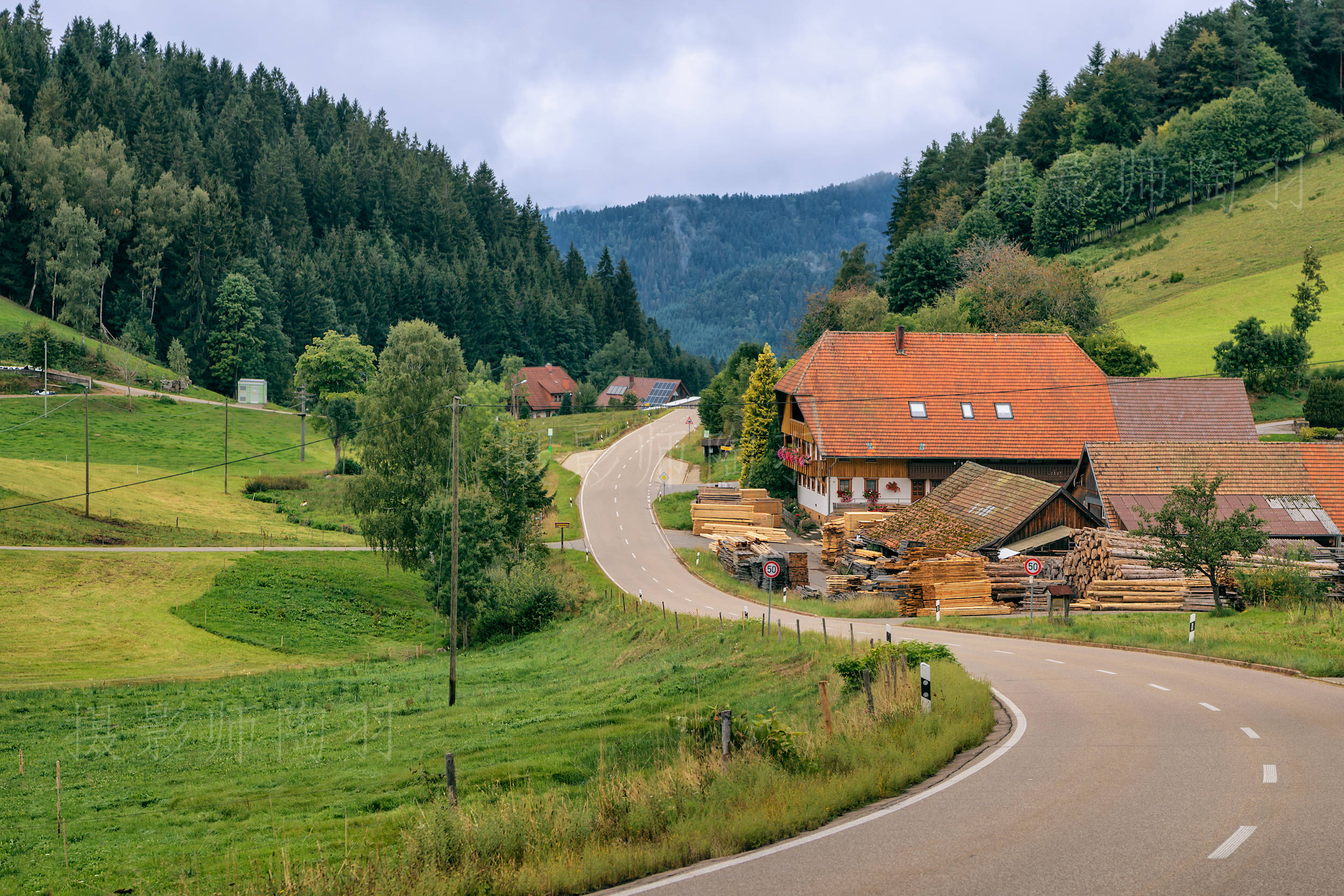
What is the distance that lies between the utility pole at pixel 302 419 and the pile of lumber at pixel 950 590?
63.0 meters

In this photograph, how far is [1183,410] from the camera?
53.9 metres

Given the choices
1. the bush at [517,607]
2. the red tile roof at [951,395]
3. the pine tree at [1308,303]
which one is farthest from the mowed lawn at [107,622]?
the pine tree at [1308,303]

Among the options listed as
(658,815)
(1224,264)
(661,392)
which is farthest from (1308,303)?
(661,392)

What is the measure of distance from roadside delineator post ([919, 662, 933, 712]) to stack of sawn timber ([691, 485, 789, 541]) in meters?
38.9

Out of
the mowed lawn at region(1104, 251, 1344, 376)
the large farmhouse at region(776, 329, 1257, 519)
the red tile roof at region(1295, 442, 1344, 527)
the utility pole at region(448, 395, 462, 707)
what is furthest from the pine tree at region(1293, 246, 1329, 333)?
the utility pole at region(448, 395, 462, 707)

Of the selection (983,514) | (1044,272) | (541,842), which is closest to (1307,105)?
(1044,272)

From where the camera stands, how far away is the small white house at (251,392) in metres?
116

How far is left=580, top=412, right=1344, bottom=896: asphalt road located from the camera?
9.04 m

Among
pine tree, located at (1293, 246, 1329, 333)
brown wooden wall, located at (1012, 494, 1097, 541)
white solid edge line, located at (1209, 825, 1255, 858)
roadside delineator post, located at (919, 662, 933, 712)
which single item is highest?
pine tree, located at (1293, 246, 1329, 333)

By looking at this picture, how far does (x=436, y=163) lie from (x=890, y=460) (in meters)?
164

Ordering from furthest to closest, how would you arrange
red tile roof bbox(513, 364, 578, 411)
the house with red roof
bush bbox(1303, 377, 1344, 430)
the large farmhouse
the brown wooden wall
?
red tile roof bbox(513, 364, 578, 411) → the house with red roof → bush bbox(1303, 377, 1344, 430) → the large farmhouse → the brown wooden wall

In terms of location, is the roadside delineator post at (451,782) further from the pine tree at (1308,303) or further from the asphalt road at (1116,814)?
the pine tree at (1308,303)

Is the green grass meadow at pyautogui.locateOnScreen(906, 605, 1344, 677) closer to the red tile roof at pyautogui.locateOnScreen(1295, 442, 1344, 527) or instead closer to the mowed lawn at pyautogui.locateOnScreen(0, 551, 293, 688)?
the red tile roof at pyautogui.locateOnScreen(1295, 442, 1344, 527)

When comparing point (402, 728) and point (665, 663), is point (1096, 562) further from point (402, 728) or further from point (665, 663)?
point (402, 728)
